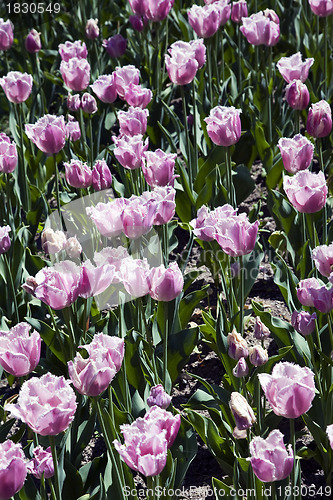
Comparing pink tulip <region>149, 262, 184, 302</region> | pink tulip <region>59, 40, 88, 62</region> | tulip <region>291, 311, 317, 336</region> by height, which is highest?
pink tulip <region>59, 40, 88, 62</region>

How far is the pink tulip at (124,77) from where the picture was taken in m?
2.56

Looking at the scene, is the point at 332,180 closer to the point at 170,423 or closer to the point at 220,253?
the point at 220,253

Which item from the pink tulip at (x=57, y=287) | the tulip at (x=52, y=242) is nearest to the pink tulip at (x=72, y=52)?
the tulip at (x=52, y=242)

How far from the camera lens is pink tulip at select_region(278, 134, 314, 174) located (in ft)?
6.84

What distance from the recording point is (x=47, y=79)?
3842mm

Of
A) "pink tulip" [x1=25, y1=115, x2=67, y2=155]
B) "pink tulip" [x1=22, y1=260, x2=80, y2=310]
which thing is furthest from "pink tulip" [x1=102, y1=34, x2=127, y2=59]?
"pink tulip" [x1=22, y1=260, x2=80, y2=310]

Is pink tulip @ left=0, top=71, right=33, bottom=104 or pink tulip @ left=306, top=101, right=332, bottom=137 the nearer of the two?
pink tulip @ left=306, top=101, right=332, bottom=137

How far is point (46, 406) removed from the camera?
4.26ft

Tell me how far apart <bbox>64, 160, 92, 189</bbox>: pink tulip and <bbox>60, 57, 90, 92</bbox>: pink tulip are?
59cm

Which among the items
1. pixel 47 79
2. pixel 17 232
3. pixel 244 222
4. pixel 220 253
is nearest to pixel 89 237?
pixel 17 232

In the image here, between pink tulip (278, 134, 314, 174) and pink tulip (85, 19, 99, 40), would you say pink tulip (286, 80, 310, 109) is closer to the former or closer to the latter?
pink tulip (278, 134, 314, 174)

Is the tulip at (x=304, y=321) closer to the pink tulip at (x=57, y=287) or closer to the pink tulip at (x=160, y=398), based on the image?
the pink tulip at (x=160, y=398)

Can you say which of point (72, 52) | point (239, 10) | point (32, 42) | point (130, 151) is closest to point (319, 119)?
point (130, 151)

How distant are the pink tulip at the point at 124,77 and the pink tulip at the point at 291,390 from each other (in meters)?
1.47
